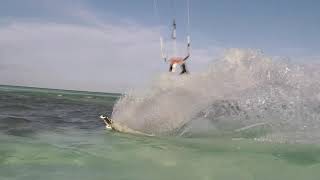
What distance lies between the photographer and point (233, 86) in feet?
43.1

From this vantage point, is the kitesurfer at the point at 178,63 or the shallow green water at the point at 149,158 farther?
the kitesurfer at the point at 178,63

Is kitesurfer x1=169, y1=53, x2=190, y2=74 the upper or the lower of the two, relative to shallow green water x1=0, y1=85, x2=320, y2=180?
upper

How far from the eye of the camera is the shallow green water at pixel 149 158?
7828 millimetres

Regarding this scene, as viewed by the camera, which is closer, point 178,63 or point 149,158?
point 149,158

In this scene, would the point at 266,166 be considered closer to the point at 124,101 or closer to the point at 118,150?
the point at 118,150

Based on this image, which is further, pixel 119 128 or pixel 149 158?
pixel 119 128

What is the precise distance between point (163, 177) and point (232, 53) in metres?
6.83

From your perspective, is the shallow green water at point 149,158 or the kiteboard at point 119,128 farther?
the kiteboard at point 119,128

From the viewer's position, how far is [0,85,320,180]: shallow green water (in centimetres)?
783

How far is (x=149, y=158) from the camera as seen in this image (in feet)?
31.2

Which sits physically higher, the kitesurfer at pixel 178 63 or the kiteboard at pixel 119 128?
the kitesurfer at pixel 178 63

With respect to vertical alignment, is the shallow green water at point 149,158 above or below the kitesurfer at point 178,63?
below

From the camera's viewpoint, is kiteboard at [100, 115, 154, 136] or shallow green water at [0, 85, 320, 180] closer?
shallow green water at [0, 85, 320, 180]

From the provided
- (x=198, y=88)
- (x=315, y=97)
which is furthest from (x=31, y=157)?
(x=315, y=97)
